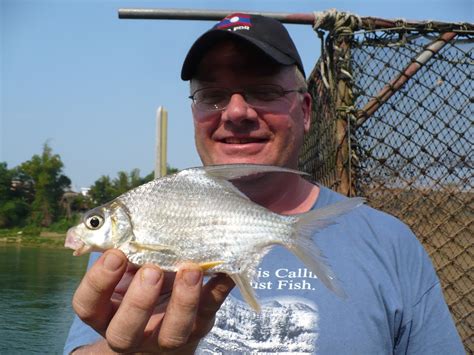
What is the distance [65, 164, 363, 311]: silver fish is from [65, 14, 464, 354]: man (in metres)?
0.08

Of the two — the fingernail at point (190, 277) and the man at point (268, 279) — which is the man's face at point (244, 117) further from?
the fingernail at point (190, 277)

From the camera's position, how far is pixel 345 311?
7.42 ft

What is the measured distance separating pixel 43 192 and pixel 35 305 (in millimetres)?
21660

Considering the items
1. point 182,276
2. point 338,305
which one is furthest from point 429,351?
point 182,276

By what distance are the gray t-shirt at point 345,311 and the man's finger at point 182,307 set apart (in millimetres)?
572

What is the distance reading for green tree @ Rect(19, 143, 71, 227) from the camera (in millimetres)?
39125

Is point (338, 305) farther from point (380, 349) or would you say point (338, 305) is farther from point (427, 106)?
point (427, 106)

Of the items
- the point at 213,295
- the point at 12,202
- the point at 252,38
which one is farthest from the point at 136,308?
the point at 12,202

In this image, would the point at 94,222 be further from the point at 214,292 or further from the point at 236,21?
the point at 236,21

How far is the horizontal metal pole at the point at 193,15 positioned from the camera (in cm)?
329

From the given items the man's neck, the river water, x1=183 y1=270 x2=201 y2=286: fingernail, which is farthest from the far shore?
x1=183 y1=270 x2=201 y2=286: fingernail

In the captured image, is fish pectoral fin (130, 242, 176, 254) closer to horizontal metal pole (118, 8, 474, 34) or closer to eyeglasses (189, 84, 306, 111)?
eyeglasses (189, 84, 306, 111)

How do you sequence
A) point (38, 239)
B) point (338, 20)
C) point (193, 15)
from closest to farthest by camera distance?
A: point (338, 20), point (193, 15), point (38, 239)

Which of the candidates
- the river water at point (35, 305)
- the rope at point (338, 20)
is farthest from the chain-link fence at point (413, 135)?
the river water at point (35, 305)
